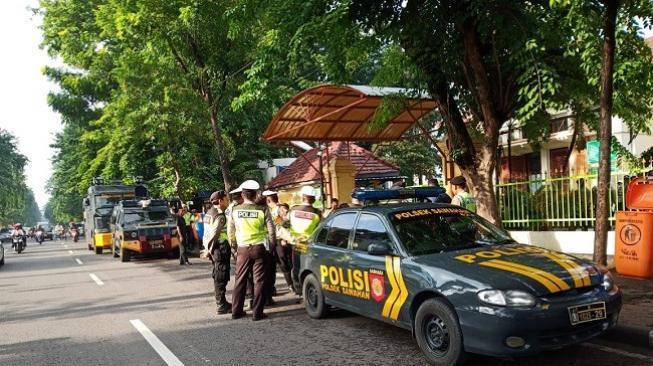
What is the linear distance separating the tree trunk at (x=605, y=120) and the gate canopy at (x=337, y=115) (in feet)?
16.4

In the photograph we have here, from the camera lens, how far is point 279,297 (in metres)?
9.25

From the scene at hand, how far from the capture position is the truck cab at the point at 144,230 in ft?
57.9

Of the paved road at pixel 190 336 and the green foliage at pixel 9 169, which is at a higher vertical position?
the green foliage at pixel 9 169

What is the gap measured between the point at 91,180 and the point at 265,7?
23.7m

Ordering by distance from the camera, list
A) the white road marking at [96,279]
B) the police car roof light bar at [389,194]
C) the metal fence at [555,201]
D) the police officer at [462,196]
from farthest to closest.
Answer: the white road marking at [96,279] < the metal fence at [555,201] < the police officer at [462,196] < the police car roof light bar at [389,194]

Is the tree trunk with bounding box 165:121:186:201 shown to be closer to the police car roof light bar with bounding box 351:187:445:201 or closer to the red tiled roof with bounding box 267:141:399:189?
the red tiled roof with bounding box 267:141:399:189

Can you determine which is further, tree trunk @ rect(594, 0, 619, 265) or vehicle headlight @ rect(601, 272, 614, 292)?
tree trunk @ rect(594, 0, 619, 265)

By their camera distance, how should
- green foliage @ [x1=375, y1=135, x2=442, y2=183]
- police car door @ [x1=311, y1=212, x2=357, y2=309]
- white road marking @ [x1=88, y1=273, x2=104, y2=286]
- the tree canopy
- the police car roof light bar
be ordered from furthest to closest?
green foliage @ [x1=375, y1=135, x2=442, y2=183] < white road marking @ [x1=88, y1=273, x2=104, y2=286] < the tree canopy < the police car roof light bar < police car door @ [x1=311, y1=212, x2=357, y2=309]

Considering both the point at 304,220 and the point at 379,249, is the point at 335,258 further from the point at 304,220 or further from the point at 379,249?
the point at 304,220

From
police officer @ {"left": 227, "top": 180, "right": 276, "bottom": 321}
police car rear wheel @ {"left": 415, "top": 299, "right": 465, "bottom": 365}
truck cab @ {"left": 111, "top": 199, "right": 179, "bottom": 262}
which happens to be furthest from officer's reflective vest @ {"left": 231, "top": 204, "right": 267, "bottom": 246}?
truck cab @ {"left": 111, "top": 199, "right": 179, "bottom": 262}

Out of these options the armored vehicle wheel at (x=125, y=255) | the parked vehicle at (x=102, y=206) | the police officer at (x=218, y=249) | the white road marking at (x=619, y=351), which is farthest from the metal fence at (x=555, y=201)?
the parked vehicle at (x=102, y=206)

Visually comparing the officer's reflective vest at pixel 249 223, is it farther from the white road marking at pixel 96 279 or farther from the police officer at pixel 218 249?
the white road marking at pixel 96 279

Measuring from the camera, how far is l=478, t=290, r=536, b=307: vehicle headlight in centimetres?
446

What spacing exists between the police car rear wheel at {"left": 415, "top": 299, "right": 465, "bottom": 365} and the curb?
188cm
